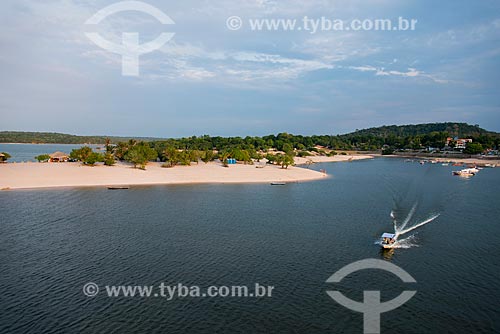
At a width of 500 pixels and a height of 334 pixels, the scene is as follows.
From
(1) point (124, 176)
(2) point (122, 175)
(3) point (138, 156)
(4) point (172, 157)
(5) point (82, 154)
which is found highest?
(5) point (82, 154)

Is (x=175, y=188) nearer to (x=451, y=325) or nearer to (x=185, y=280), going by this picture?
(x=185, y=280)

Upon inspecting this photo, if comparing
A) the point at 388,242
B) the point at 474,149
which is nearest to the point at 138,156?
the point at 388,242

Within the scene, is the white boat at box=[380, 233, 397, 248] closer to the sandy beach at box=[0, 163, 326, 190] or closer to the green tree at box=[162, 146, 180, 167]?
the sandy beach at box=[0, 163, 326, 190]

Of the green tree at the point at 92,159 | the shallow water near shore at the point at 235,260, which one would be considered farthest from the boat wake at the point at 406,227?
the green tree at the point at 92,159

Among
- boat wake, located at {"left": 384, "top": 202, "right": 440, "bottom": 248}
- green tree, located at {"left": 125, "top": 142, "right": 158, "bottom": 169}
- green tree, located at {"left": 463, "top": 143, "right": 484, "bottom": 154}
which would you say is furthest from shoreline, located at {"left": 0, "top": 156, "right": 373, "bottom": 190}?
green tree, located at {"left": 463, "top": 143, "right": 484, "bottom": 154}

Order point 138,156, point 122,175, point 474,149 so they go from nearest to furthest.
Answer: point 122,175
point 138,156
point 474,149

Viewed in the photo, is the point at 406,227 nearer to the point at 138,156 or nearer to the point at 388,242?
the point at 388,242
